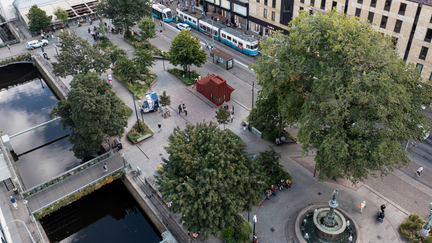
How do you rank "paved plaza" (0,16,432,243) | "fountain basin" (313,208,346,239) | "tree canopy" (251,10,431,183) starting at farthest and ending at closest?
"paved plaza" (0,16,432,243)
"fountain basin" (313,208,346,239)
"tree canopy" (251,10,431,183)

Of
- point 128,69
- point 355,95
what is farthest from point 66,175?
point 355,95

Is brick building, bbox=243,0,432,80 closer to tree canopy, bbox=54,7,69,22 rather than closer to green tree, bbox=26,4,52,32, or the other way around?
tree canopy, bbox=54,7,69,22

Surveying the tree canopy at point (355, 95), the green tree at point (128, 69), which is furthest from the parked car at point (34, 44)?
the tree canopy at point (355, 95)

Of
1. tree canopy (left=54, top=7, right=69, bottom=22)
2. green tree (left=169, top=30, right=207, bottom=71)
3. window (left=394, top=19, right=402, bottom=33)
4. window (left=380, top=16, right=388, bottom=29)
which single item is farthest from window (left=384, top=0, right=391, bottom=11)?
tree canopy (left=54, top=7, right=69, bottom=22)

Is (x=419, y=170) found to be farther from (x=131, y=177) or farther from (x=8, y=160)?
(x=8, y=160)

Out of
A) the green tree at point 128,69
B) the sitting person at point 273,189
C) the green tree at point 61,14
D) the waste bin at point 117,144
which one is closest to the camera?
the sitting person at point 273,189

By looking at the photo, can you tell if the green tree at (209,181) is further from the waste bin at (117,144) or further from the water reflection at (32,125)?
the water reflection at (32,125)
